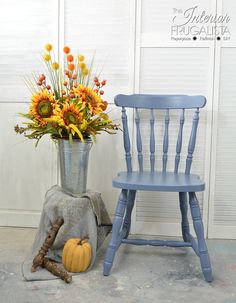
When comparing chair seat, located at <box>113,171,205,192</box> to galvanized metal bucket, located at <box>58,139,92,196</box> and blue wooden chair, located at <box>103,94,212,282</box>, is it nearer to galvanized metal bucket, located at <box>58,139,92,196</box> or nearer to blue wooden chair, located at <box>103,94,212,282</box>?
blue wooden chair, located at <box>103,94,212,282</box>

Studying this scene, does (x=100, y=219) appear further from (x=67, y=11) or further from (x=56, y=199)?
(x=67, y=11)

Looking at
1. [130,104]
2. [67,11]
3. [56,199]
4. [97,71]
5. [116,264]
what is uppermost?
[67,11]

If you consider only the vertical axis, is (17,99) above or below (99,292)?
above

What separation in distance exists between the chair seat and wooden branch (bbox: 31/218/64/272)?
32cm

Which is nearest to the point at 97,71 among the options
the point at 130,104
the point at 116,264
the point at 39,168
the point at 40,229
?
the point at 130,104

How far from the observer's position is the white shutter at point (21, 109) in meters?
2.07

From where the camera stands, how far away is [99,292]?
54.9 inches

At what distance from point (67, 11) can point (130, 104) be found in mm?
667

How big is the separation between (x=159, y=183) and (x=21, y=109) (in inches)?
40.2

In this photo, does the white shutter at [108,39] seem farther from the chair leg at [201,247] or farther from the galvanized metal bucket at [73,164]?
the chair leg at [201,247]

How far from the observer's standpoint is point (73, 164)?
5.47 feet

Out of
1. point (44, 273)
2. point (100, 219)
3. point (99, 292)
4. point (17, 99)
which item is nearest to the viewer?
point (99, 292)

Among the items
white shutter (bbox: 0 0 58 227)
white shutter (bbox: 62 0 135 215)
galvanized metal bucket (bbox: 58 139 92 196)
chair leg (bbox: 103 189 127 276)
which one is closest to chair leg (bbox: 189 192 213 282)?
chair leg (bbox: 103 189 127 276)

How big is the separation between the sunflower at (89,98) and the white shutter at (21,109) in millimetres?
577
